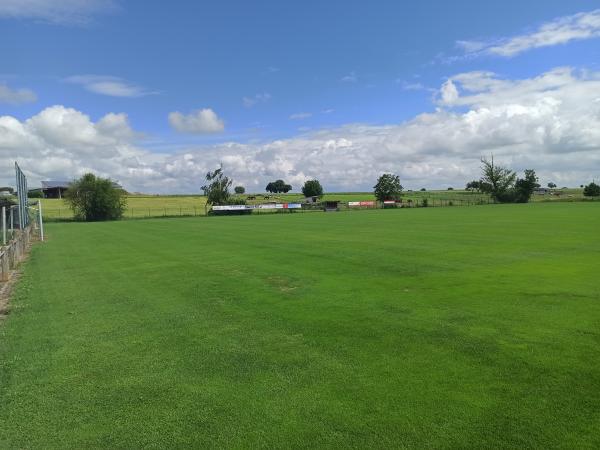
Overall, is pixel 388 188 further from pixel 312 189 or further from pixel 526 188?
pixel 312 189

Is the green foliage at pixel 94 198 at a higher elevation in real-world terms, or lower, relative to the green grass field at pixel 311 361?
higher

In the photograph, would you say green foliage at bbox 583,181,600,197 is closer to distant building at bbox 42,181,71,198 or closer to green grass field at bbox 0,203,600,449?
green grass field at bbox 0,203,600,449

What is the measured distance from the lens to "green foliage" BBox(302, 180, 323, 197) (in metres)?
141

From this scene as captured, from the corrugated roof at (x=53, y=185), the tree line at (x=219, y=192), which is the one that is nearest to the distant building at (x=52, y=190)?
the corrugated roof at (x=53, y=185)

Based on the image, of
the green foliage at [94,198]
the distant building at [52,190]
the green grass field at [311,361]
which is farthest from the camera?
the distant building at [52,190]

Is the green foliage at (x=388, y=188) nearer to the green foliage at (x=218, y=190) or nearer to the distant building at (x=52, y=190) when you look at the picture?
the green foliage at (x=218, y=190)

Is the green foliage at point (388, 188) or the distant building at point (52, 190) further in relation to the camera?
the distant building at point (52, 190)

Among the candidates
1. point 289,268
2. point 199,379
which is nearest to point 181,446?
point 199,379

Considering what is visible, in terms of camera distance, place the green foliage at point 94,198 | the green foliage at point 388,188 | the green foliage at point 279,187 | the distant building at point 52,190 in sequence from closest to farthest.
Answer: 1. the green foliage at point 94,198
2. the green foliage at point 388,188
3. the distant building at point 52,190
4. the green foliage at point 279,187

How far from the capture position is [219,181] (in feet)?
281

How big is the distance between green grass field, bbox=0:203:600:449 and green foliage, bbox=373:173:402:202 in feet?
275

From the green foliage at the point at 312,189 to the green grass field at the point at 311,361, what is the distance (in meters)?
Result: 129

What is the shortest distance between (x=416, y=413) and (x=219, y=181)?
83.2 metres

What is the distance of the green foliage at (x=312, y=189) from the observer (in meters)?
141
